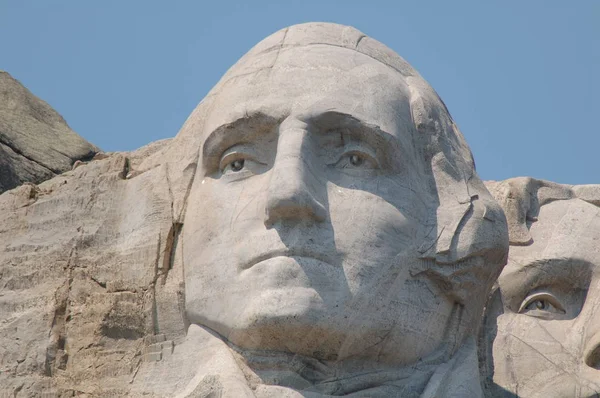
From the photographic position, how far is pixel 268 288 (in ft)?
34.9

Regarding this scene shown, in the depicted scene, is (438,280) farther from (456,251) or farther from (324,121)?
(324,121)

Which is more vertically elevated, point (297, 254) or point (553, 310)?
point (553, 310)

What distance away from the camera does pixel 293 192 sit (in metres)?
10.8

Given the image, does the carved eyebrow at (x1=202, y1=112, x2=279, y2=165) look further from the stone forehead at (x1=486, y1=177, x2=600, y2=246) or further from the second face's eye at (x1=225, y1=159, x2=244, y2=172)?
the stone forehead at (x1=486, y1=177, x2=600, y2=246)

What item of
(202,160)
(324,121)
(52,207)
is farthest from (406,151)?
(52,207)

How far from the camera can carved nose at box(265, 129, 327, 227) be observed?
10.8m

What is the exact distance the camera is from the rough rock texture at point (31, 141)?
1367 centimetres

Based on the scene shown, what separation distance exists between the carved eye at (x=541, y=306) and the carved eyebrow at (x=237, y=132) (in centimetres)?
229

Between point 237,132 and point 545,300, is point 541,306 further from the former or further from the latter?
point 237,132

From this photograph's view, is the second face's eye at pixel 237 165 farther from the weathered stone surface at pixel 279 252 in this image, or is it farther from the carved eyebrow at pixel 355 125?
the carved eyebrow at pixel 355 125

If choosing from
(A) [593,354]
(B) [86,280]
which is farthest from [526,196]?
(B) [86,280]

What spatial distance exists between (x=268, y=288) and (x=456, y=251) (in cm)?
124

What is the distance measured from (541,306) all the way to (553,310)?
84 millimetres

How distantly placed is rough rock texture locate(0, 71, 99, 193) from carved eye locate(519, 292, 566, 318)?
11.8 ft
